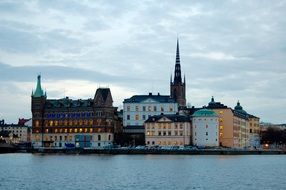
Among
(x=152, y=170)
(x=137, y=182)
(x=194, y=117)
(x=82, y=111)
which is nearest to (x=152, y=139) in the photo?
(x=194, y=117)

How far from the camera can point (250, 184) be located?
64875 mm

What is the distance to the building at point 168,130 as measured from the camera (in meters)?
155

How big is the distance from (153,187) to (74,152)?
309ft

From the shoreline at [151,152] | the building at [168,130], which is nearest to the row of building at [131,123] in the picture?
the building at [168,130]

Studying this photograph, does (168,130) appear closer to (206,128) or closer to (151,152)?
(206,128)

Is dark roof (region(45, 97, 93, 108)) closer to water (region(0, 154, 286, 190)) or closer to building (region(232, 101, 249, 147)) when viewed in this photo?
building (region(232, 101, 249, 147))

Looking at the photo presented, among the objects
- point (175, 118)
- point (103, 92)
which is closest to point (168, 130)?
point (175, 118)

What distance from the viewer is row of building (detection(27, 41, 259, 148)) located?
156 metres

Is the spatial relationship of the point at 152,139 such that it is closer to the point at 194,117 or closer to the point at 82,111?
the point at 194,117

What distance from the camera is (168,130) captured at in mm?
155875

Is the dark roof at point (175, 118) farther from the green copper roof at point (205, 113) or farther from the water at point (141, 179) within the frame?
the water at point (141, 179)

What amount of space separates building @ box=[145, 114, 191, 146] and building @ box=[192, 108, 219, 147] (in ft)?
6.90

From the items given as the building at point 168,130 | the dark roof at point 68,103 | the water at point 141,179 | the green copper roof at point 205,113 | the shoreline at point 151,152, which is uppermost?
the dark roof at point 68,103

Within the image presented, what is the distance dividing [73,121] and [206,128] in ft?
129
